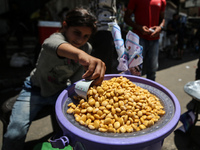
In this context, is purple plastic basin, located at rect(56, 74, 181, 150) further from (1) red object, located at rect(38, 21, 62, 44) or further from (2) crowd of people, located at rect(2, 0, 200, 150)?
(1) red object, located at rect(38, 21, 62, 44)

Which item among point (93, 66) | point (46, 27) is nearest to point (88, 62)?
point (93, 66)

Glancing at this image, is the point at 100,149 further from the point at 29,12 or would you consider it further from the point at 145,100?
the point at 29,12

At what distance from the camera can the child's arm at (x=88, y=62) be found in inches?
42.0

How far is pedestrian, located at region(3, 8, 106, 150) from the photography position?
4.13 ft

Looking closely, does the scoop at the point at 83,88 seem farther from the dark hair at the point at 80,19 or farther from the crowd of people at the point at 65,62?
the dark hair at the point at 80,19

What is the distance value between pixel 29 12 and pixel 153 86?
7.80 metres

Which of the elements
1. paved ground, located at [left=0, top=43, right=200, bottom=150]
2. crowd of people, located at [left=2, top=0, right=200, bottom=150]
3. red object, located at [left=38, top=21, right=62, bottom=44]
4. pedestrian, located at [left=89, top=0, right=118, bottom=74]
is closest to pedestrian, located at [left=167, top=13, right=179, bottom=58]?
paved ground, located at [left=0, top=43, right=200, bottom=150]

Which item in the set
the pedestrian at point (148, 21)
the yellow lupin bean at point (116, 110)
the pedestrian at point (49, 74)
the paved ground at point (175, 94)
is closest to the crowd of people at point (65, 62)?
the pedestrian at point (49, 74)

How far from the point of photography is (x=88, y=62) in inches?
42.1

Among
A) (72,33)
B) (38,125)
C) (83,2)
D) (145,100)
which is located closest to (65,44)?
(72,33)

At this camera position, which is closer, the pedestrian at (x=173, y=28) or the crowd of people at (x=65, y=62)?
the crowd of people at (x=65, y=62)

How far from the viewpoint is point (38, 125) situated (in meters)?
2.33

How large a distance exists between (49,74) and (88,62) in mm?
622

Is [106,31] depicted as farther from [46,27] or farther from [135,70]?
[46,27]
